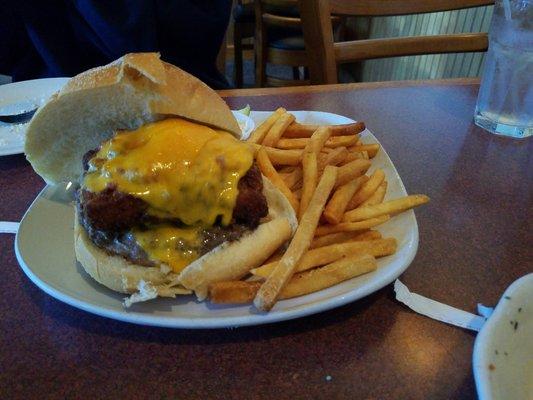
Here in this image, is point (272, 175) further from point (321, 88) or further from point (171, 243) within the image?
point (321, 88)

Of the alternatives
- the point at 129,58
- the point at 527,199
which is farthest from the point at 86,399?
the point at 527,199

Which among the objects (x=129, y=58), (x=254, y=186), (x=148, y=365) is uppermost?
(x=129, y=58)


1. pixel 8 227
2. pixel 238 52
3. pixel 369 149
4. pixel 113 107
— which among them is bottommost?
pixel 238 52

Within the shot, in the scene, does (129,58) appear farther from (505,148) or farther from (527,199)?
(505,148)

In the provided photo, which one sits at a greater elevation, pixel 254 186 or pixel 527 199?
pixel 254 186

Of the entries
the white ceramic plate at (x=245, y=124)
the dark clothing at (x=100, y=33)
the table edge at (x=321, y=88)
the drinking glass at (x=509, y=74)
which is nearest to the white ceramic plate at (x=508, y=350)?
the white ceramic plate at (x=245, y=124)

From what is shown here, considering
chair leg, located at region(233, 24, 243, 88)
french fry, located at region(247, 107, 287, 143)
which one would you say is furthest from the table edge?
chair leg, located at region(233, 24, 243, 88)

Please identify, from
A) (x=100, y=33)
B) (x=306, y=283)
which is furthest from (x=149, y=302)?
(x=100, y=33)

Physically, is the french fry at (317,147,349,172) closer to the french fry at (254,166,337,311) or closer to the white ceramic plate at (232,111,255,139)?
the french fry at (254,166,337,311)
